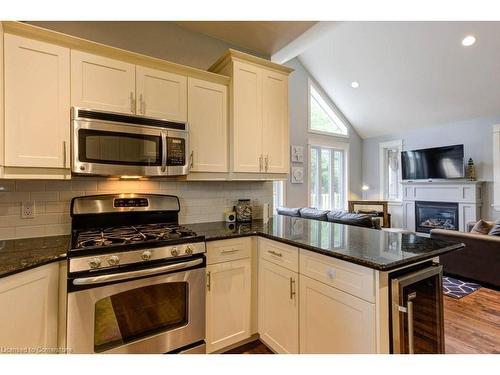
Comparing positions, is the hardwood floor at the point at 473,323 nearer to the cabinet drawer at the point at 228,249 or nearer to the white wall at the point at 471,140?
the cabinet drawer at the point at 228,249

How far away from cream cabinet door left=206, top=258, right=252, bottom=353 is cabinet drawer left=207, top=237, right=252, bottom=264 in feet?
0.12

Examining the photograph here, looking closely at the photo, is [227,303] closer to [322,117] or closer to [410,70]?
[410,70]

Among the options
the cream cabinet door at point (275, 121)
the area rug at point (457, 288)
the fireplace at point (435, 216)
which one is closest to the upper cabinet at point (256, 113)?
the cream cabinet door at point (275, 121)

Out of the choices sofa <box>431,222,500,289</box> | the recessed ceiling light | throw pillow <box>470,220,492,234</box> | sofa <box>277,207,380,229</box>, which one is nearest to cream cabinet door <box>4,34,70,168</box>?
sofa <box>277,207,380,229</box>

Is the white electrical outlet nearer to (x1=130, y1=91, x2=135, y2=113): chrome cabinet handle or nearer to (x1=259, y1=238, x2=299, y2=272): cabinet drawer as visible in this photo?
(x1=130, y1=91, x2=135, y2=113): chrome cabinet handle

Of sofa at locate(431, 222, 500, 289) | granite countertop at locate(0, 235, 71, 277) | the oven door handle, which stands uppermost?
granite countertop at locate(0, 235, 71, 277)

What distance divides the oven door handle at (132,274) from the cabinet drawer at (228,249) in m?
0.14

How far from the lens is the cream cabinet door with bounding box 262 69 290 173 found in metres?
2.54

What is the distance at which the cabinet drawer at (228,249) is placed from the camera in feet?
6.30

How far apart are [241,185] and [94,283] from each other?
1656 mm

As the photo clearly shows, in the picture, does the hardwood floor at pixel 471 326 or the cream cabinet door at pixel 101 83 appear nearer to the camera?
the cream cabinet door at pixel 101 83

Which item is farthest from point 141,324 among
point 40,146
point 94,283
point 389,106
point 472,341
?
point 389,106

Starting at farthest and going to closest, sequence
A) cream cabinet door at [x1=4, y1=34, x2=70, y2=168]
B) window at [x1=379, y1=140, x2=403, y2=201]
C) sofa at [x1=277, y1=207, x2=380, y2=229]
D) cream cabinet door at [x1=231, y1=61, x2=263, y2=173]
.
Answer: window at [x1=379, y1=140, x2=403, y2=201] < sofa at [x1=277, y1=207, x2=380, y2=229] < cream cabinet door at [x1=231, y1=61, x2=263, y2=173] < cream cabinet door at [x1=4, y1=34, x2=70, y2=168]

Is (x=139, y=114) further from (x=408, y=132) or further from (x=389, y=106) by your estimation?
(x=408, y=132)
